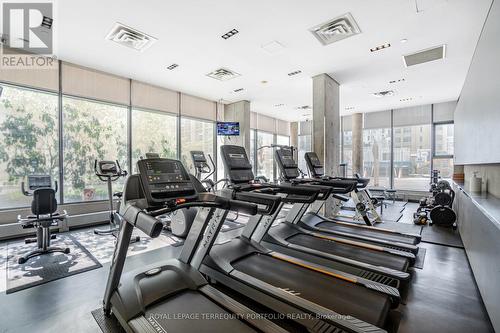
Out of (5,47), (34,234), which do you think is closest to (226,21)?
(5,47)

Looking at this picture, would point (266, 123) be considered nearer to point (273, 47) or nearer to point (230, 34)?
point (273, 47)

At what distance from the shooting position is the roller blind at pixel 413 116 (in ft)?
29.1

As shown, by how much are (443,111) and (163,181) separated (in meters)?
10.1

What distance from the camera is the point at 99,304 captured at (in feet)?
7.82

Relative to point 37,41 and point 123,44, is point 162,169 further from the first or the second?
point 37,41

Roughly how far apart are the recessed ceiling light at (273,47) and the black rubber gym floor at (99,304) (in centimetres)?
416

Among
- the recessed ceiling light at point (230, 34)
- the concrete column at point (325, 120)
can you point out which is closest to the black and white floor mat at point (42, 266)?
the recessed ceiling light at point (230, 34)

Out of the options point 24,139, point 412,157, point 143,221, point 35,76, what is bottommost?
point 143,221

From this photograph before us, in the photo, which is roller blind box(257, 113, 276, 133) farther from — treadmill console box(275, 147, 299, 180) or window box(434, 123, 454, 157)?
treadmill console box(275, 147, 299, 180)

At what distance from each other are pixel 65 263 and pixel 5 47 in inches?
172

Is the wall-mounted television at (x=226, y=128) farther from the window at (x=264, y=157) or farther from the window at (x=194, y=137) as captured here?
the window at (x=264, y=157)

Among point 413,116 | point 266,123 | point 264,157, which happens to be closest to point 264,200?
point 264,157

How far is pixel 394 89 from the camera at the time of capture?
7078mm

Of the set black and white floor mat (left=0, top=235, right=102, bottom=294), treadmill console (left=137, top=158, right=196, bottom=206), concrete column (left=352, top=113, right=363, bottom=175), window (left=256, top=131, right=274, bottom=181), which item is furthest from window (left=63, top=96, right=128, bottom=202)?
concrete column (left=352, top=113, right=363, bottom=175)
